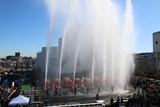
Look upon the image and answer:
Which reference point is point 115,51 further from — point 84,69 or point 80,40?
point 80,40

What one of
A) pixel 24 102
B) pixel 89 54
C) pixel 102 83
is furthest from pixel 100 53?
pixel 24 102

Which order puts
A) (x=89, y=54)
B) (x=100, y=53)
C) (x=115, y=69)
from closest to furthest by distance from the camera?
(x=115, y=69) → (x=100, y=53) → (x=89, y=54)

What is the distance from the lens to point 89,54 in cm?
3772

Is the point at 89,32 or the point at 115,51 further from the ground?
the point at 89,32

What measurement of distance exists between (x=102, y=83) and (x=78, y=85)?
389cm

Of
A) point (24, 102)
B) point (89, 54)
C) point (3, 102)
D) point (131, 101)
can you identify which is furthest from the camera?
point (89, 54)

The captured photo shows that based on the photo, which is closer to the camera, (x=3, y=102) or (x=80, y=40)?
(x=3, y=102)

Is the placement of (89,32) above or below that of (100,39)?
above

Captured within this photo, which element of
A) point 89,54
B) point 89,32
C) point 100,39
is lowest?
point 89,54

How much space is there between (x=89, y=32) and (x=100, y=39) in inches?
335

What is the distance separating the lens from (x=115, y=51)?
97.7 ft

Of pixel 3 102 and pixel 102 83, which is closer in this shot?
pixel 3 102

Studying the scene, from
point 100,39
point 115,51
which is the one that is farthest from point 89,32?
point 115,51

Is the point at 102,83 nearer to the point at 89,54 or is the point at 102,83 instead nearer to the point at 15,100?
the point at 15,100
